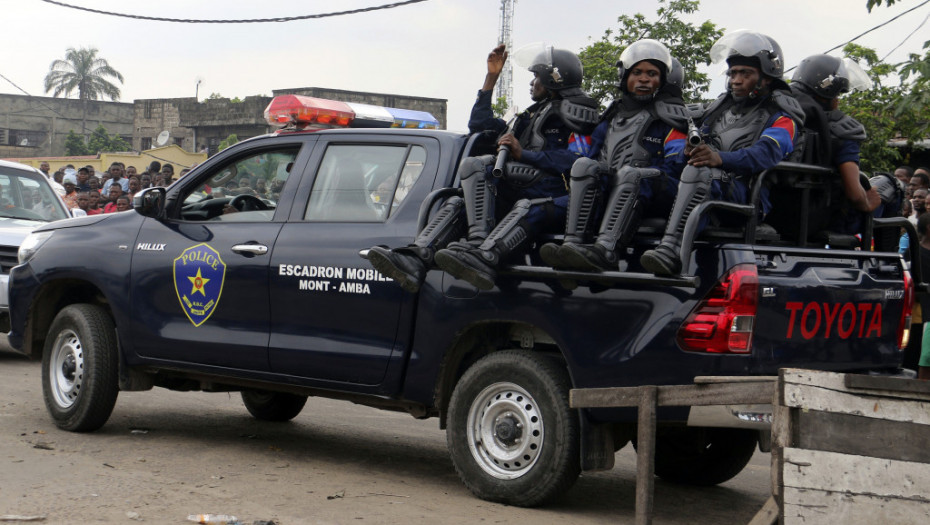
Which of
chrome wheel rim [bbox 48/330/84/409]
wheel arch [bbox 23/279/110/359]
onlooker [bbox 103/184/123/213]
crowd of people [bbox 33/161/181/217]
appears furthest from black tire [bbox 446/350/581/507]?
onlooker [bbox 103/184/123/213]

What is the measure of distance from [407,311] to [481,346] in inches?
16.9

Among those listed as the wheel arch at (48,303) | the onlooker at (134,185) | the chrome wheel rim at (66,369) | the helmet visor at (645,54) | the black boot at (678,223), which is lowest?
the chrome wheel rim at (66,369)

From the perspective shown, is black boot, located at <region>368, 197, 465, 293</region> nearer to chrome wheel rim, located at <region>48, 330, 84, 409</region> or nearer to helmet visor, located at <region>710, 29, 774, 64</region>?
helmet visor, located at <region>710, 29, 774, 64</region>

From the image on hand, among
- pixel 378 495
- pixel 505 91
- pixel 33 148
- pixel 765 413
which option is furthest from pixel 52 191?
pixel 33 148

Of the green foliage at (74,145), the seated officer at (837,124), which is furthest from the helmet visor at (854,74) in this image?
the green foliage at (74,145)

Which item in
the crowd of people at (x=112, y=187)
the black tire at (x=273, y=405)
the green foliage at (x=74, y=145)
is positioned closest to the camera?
the black tire at (x=273, y=405)

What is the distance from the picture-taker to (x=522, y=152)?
5.88 metres

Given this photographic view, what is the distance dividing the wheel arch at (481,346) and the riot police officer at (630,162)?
1.80 feet

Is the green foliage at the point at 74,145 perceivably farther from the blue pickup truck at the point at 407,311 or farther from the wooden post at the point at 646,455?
the wooden post at the point at 646,455

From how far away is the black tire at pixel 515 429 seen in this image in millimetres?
5230

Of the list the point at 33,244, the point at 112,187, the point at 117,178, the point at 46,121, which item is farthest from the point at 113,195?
the point at 46,121

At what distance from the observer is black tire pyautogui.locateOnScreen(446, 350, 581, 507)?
206 inches

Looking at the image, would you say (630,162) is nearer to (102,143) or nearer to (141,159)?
(141,159)

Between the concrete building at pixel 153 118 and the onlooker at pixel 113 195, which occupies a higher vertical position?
the concrete building at pixel 153 118
